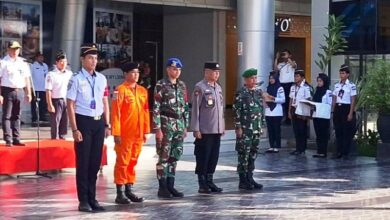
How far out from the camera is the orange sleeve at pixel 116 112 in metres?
9.73

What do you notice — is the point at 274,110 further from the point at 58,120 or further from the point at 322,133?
the point at 58,120

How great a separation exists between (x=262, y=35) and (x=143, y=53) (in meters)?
10.2

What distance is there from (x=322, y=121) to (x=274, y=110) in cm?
116

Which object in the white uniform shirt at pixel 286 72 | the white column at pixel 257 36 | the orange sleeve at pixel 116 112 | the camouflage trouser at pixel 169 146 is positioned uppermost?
the white column at pixel 257 36

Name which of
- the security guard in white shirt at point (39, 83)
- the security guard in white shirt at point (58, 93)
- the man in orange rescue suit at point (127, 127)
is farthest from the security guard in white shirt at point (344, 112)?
the security guard in white shirt at point (39, 83)

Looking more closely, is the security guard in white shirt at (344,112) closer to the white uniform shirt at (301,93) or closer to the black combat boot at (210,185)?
the white uniform shirt at (301,93)

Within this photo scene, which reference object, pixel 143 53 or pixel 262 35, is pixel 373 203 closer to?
pixel 262 35

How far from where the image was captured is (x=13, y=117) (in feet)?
43.3

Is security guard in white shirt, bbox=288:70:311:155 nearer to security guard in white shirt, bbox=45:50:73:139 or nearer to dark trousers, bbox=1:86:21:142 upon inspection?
security guard in white shirt, bbox=45:50:73:139

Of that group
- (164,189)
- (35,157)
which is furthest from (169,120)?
(35,157)

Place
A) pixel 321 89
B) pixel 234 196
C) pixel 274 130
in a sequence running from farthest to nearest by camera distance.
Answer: pixel 274 130
pixel 321 89
pixel 234 196

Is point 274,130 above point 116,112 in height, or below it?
below

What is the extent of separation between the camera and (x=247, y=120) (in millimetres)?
11273

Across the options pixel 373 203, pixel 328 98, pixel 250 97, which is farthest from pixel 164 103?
pixel 328 98
